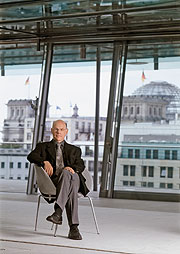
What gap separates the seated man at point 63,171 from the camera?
583 centimetres

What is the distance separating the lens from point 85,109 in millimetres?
10148

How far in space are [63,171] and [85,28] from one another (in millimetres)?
4286

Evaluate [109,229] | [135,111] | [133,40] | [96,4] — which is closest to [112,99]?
[135,111]

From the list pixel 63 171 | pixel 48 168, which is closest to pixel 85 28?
pixel 48 168

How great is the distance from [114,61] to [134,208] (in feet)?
9.13

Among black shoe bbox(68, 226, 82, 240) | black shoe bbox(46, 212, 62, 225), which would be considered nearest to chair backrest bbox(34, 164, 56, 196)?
black shoe bbox(46, 212, 62, 225)

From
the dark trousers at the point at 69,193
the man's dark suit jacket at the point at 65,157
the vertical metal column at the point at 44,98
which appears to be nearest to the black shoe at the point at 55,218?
the dark trousers at the point at 69,193

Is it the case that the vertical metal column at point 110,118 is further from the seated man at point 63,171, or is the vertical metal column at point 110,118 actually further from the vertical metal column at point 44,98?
the seated man at point 63,171

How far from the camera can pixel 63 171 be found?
235 inches

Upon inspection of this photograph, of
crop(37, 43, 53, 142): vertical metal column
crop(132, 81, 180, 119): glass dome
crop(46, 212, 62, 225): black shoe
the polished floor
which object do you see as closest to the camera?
the polished floor

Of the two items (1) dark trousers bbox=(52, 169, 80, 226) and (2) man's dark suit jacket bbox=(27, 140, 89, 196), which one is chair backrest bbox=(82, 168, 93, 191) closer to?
(2) man's dark suit jacket bbox=(27, 140, 89, 196)

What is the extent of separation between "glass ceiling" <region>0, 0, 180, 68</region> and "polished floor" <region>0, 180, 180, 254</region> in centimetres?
267

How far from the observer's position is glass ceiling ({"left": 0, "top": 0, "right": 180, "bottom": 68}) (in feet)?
27.2

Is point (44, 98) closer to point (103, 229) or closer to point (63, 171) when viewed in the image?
point (103, 229)
